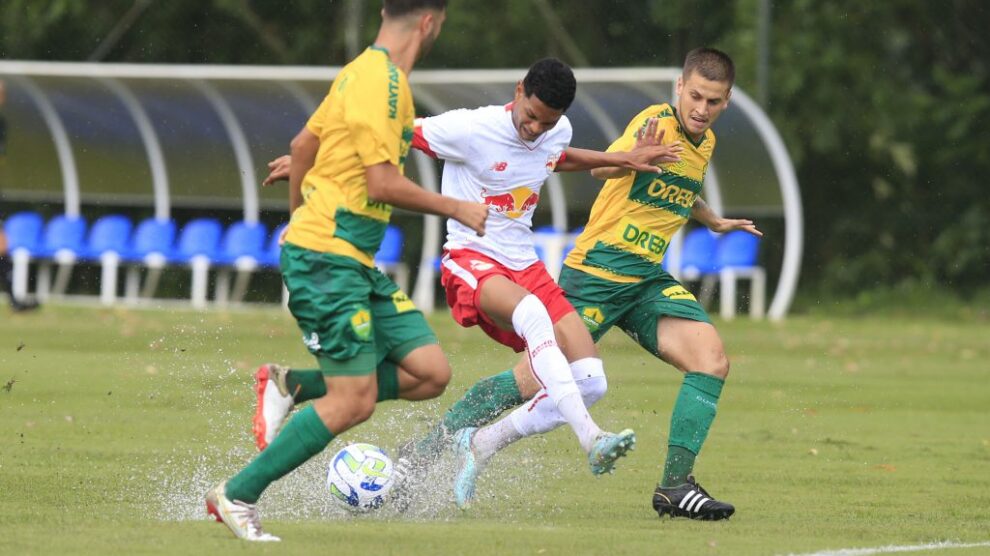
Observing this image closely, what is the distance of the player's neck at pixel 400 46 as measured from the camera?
21.1ft

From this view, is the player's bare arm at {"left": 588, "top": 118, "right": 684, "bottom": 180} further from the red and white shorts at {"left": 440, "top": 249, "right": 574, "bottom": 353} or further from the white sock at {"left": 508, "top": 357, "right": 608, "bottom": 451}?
the white sock at {"left": 508, "top": 357, "right": 608, "bottom": 451}

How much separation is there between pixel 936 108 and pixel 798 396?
1782 centimetres

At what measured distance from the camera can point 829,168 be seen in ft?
102

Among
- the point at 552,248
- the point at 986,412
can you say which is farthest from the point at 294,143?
the point at 552,248

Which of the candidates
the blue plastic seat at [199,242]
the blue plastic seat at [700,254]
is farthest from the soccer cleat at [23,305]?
the blue plastic seat at [700,254]

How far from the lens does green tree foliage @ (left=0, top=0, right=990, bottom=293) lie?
29922 mm

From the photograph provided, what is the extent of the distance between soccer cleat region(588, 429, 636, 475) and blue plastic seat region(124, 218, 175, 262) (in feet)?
62.7

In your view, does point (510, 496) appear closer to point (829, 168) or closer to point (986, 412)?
point (986, 412)

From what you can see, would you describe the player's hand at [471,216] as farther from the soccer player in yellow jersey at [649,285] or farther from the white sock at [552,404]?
the soccer player in yellow jersey at [649,285]

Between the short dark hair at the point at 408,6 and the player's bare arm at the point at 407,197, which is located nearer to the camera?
the player's bare arm at the point at 407,197

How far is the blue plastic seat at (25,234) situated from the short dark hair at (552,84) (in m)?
19.6

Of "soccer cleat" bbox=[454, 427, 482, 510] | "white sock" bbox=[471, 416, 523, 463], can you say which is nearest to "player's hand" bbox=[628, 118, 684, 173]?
"white sock" bbox=[471, 416, 523, 463]

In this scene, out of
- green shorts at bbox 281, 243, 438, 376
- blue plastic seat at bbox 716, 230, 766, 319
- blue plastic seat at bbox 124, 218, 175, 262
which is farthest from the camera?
blue plastic seat at bbox 124, 218, 175, 262

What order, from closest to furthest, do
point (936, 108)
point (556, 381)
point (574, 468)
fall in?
point (556, 381) < point (574, 468) < point (936, 108)
